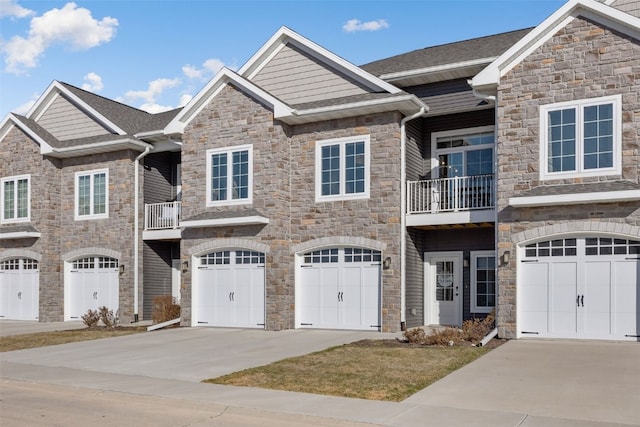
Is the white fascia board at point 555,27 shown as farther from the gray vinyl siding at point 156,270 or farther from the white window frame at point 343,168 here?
the gray vinyl siding at point 156,270

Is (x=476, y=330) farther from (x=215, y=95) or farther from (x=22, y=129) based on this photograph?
(x=22, y=129)

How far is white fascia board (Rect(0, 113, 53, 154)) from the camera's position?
24.7 m

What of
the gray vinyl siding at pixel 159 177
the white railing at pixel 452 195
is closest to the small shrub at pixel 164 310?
the gray vinyl siding at pixel 159 177

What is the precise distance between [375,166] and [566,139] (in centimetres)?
531

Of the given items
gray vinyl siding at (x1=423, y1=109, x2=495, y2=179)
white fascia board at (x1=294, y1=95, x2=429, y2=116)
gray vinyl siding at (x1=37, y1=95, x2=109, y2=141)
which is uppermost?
gray vinyl siding at (x1=37, y1=95, x2=109, y2=141)

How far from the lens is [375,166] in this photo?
1892 cm

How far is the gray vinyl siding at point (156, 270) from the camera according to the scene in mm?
24172

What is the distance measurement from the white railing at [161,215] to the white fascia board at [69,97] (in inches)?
116

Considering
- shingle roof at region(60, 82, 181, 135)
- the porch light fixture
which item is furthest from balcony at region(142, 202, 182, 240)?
the porch light fixture

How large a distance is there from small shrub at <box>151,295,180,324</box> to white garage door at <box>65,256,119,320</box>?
2.71 meters

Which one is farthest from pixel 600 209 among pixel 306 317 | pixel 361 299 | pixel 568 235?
pixel 306 317

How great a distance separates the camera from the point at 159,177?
2530cm

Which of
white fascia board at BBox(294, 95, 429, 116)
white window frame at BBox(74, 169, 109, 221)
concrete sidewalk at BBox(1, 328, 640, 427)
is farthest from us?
white window frame at BBox(74, 169, 109, 221)

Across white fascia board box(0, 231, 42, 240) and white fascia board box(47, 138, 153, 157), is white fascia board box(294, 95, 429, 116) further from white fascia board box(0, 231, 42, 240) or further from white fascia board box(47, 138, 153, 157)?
white fascia board box(0, 231, 42, 240)
